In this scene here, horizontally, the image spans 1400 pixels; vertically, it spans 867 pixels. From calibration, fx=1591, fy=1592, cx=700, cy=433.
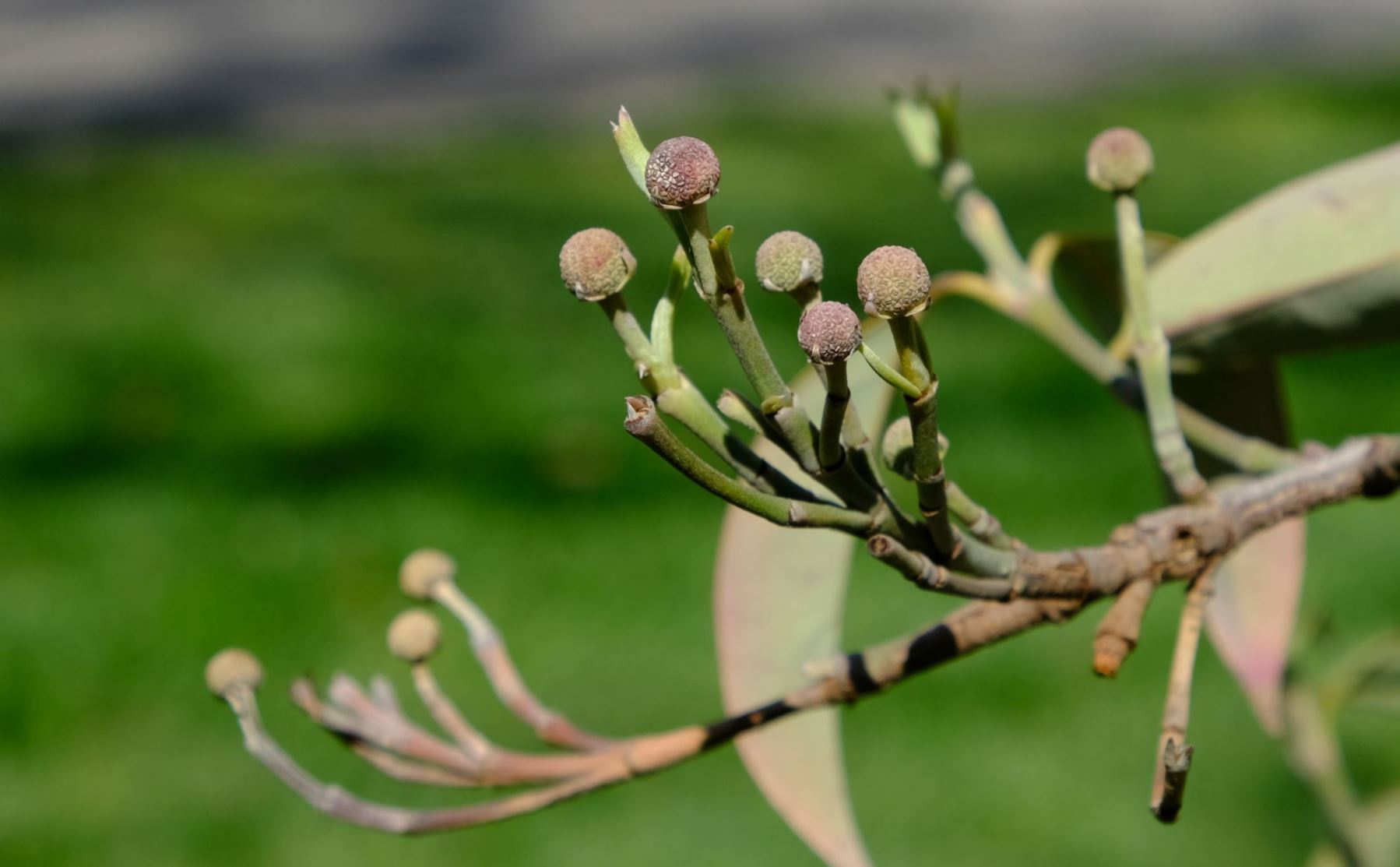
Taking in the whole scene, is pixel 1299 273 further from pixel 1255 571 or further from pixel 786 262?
pixel 786 262

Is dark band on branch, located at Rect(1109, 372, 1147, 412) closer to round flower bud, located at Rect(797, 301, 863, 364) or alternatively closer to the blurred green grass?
round flower bud, located at Rect(797, 301, 863, 364)

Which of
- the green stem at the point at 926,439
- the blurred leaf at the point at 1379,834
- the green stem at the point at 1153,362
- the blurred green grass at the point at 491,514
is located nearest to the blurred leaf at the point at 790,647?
the green stem at the point at 1153,362

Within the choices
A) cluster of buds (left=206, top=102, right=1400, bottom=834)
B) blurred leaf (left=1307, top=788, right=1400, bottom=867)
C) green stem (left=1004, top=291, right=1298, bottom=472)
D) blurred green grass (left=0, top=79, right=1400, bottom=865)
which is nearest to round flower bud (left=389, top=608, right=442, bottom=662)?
cluster of buds (left=206, top=102, right=1400, bottom=834)

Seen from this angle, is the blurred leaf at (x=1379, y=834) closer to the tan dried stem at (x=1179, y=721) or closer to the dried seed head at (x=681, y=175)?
the tan dried stem at (x=1179, y=721)

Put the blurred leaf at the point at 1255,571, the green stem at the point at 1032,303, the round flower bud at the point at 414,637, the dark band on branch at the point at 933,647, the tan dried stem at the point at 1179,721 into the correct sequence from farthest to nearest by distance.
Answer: the blurred leaf at the point at 1255,571, the green stem at the point at 1032,303, the round flower bud at the point at 414,637, the dark band on branch at the point at 933,647, the tan dried stem at the point at 1179,721

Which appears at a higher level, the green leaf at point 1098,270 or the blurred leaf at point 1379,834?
the green leaf at point 1098,270

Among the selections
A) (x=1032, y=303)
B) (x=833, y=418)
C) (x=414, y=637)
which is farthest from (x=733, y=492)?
(x=1032, y=303)
